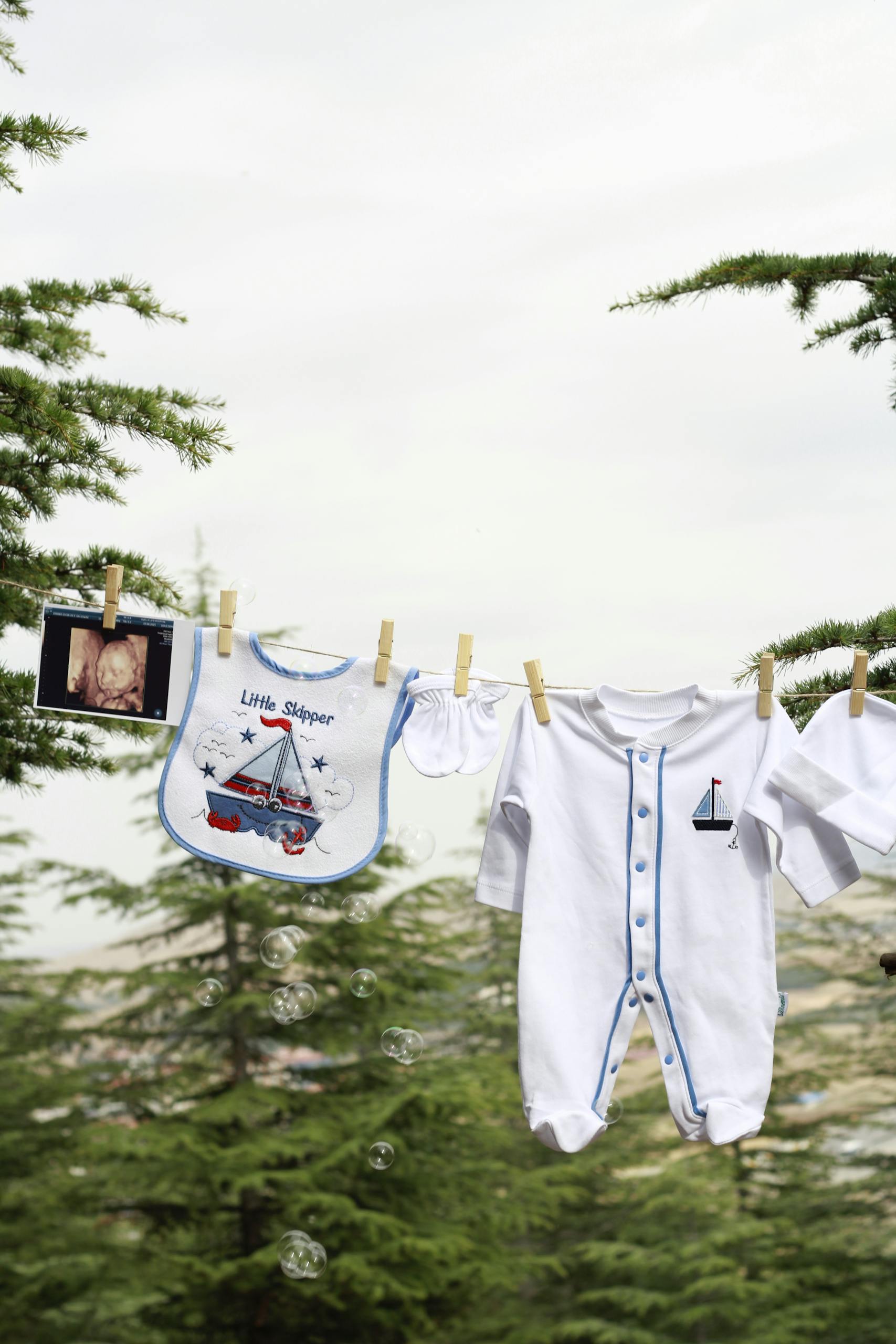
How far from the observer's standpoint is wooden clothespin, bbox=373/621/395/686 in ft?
8.26

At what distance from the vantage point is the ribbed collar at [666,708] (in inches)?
98.5

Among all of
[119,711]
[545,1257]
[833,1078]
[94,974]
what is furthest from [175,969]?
[119,711]

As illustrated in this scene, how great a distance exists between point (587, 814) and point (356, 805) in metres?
0.50

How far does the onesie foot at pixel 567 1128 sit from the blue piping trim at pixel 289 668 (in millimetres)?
994

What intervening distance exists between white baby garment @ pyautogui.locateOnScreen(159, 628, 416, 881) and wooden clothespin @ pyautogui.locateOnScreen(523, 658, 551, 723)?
0.25m

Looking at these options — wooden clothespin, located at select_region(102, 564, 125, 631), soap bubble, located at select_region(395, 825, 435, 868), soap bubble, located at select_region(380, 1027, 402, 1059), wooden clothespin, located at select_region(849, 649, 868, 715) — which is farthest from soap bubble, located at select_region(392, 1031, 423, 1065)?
wooden clothespin, located at select_region(849, 649, 868, 715)

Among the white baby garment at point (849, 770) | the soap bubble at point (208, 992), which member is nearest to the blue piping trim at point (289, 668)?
the white baby garment at point (849, 770)

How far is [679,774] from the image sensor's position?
2480mm

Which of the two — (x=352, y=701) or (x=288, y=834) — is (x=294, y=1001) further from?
(x=352, y=701)

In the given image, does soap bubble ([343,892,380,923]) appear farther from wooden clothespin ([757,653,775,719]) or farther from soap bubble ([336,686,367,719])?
wooden clothespin ([757,653,775,719])

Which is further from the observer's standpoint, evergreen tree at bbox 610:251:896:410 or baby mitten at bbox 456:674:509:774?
evergreen tree at bbox 610:251:896:410

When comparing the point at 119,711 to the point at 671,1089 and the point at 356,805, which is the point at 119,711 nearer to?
the point at 356,805

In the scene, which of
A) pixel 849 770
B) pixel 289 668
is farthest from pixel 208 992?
pixel 849 770

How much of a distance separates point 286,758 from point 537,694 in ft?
1.84
